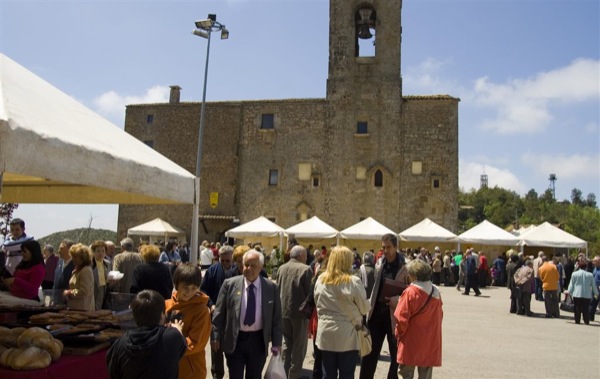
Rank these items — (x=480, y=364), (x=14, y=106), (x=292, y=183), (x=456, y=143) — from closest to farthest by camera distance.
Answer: (x=14, y=106) → (x=480, y=364) → (x=456, y=143) → (x=292, y=183)

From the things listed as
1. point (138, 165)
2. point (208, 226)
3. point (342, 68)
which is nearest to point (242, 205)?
point (208, 226)

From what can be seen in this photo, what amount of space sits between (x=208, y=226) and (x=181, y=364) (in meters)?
27.5

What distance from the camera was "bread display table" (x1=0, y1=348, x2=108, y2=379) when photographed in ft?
10.5

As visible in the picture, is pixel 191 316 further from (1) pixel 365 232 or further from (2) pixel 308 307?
(1) pixel 365 232

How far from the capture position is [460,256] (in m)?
21.8

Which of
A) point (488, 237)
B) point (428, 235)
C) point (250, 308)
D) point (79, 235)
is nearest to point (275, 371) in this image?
point (250, 308)

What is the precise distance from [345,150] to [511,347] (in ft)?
68.8

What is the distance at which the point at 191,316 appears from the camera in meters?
3.93

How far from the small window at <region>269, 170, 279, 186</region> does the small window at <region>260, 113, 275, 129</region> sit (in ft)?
8.89

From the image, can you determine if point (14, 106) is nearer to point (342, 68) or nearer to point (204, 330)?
point (204, 330)

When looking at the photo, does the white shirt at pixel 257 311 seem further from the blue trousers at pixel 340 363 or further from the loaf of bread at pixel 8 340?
the loaf of bread at pixel 8 340

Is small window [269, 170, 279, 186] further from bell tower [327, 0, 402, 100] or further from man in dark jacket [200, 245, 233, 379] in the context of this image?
man in dark jacket [200, 245, 233, 379]

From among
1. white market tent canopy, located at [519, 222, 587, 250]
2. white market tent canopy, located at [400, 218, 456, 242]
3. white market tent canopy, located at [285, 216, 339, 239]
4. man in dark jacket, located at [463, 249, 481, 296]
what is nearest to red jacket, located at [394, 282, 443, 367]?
man in dark jacket, located at [463, 249, 481, 296]

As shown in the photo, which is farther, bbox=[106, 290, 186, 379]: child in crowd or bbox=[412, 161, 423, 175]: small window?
bbox=[412, 161, 423, 175]: small window
